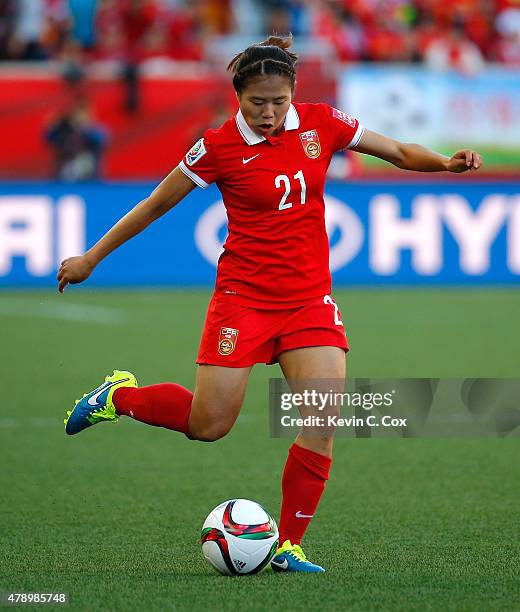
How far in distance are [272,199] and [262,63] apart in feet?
1.69

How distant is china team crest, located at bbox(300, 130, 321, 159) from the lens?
17.0 feet

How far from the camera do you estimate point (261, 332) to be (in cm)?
516

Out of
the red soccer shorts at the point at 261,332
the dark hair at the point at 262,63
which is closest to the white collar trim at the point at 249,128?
the dark hair at the point at 262,63

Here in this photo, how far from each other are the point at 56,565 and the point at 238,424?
3643 millimetres

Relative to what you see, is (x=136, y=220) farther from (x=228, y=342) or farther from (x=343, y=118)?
(x=343, y=118)

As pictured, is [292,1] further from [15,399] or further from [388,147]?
[388,147]

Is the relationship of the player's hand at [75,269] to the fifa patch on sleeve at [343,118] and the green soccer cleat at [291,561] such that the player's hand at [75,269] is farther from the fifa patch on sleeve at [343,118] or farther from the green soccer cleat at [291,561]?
the green soccer cleat at [291,561]

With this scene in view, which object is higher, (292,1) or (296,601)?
(292,1)

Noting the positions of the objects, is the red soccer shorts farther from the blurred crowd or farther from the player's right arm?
the blurred crowd

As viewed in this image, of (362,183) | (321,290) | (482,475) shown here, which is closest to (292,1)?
(362,183)

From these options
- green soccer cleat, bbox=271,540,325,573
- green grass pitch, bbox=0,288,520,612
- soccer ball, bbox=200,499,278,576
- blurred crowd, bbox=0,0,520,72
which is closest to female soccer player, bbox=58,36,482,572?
green soccer cleat, bbox=271,540,325,573

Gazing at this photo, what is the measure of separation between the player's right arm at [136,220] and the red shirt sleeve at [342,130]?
0.59 metres

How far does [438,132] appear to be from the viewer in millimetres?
19344

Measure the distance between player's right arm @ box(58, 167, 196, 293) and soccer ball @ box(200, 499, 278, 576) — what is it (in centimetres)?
112
